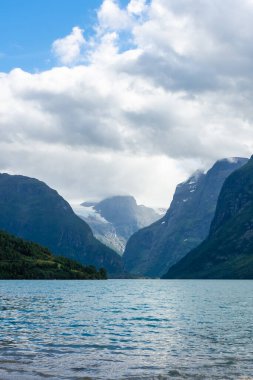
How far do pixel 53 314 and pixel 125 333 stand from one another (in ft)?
96.8

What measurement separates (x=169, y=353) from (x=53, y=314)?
46.2 meters

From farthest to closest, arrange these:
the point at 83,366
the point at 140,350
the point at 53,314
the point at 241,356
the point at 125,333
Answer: the point at 53,314
the point at 125,333
the point at 140,350
the point at 241,356
the point at 83,366

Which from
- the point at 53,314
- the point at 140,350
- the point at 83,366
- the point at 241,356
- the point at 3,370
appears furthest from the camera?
the point at 53,314

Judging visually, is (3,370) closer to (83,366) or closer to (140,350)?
(83,366)

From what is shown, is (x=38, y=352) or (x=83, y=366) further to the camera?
(x=38, y=352)

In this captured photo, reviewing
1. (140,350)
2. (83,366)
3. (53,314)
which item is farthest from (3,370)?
(53,314)

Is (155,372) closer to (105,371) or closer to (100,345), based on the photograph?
(105,371)

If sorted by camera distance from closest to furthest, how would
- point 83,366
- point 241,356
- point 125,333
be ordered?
1. point 83,366
2. point 241,356
3. point 125,333

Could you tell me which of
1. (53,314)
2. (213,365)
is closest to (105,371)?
(213,365)

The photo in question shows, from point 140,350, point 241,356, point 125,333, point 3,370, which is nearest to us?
point 3,370

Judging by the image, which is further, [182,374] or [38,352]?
[38,352]

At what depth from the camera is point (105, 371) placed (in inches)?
1574

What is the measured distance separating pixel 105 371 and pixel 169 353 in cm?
1159

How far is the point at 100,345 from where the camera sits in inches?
2157
